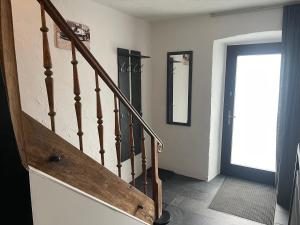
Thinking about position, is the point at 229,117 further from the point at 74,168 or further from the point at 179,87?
the point at 74,168

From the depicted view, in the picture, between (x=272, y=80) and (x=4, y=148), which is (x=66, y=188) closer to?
(x=4, y=148)

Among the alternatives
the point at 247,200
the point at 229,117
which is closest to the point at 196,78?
the point at 229,117

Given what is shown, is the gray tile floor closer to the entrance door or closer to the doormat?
the doormat

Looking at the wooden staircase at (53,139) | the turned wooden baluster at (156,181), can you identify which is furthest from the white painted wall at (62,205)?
the turned wooden baluster at (156,181)

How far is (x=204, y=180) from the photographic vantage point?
365cm

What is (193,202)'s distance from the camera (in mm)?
3055

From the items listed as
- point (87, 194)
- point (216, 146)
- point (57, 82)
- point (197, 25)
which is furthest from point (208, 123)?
point (87, 194)

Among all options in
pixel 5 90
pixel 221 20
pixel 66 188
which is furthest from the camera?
pixel 221 20

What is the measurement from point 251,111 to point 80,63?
263 cm

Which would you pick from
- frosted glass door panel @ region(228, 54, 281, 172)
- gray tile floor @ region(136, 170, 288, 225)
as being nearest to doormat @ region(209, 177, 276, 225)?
gray tile floor @ region(136, 170, 288, 225)

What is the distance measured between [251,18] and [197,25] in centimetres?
73

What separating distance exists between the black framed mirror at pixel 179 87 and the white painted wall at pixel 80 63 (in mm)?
379

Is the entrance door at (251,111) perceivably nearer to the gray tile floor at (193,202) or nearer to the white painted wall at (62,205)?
the gray tile floor at (193,202)

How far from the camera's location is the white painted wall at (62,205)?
93cm
